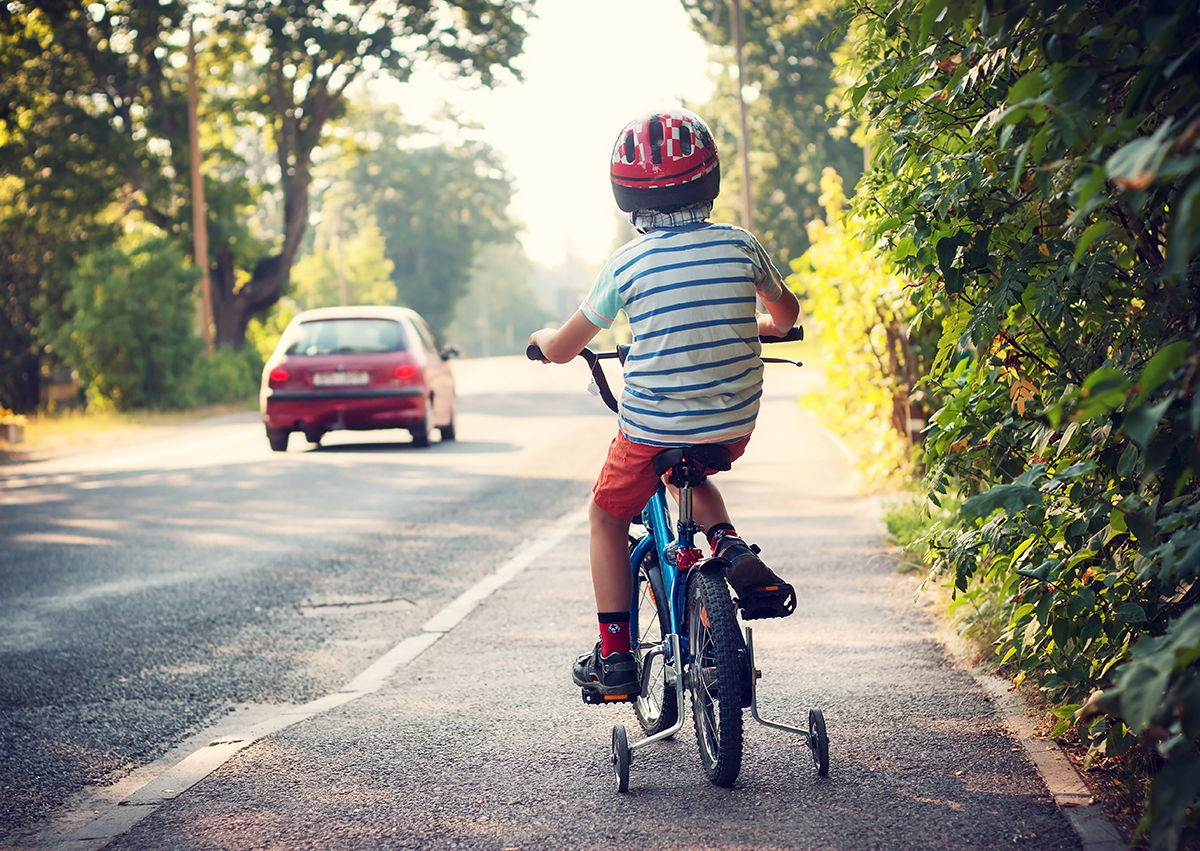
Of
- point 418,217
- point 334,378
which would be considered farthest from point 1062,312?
point 418,217

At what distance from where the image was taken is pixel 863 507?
940 centimetres

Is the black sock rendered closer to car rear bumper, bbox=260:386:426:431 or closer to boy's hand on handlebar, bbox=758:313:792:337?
boy's hand on handlebar, bbox=758:313:792:337

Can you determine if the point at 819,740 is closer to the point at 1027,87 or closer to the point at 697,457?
the point at 697,457

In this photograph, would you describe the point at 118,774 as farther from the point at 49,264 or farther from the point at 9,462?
the point at 49,264

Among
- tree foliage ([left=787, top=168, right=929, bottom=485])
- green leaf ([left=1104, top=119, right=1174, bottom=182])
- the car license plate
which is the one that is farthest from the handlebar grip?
the car license plate

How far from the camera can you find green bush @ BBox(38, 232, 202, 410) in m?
26.0

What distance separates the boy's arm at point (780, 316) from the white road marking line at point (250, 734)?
2.27 metres

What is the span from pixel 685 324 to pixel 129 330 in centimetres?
2478

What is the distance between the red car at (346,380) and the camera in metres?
15.0

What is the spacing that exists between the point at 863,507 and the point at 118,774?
6326 mm

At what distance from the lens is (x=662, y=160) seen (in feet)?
11.6

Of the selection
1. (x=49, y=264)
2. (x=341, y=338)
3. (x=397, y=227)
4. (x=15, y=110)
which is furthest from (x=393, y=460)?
(x=397, y=227)

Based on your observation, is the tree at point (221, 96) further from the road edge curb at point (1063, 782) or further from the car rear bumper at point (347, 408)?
the road edge curb at point (1063, 782)

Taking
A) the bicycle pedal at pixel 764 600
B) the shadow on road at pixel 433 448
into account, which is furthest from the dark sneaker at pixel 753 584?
the shadow on road at pixel 433 448
